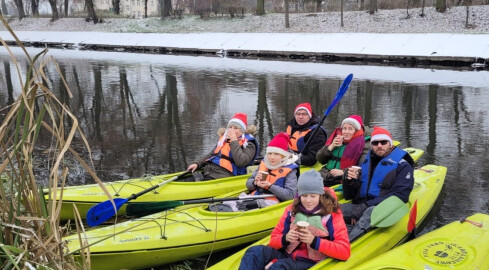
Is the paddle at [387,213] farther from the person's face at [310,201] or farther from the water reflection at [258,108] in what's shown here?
the water reflection at [258,108]

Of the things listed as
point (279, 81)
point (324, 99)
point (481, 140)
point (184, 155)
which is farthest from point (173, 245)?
point (279, 81)

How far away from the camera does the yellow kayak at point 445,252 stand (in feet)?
12.0

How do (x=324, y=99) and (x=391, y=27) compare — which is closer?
(x=324, y=99)

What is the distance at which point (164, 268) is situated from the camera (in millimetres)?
4812

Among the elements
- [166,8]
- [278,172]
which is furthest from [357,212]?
[166,8]

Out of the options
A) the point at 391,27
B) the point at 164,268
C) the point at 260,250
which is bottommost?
the point at 164,268

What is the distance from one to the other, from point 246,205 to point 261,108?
800cm

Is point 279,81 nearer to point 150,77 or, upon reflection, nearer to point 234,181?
point 150,77

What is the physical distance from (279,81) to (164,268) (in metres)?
13.8

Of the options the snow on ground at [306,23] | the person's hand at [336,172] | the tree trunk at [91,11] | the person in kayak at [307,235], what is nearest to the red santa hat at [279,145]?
the person's hand at [336,172]

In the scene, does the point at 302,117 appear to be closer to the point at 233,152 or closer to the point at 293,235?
the point at 233,152

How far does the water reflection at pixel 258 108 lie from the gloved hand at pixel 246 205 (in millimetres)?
2511

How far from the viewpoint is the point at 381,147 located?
15.6ft

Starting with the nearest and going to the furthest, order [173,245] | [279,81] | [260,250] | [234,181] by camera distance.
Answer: [260,250]
[173,245]
[234,181]
[279,81]
